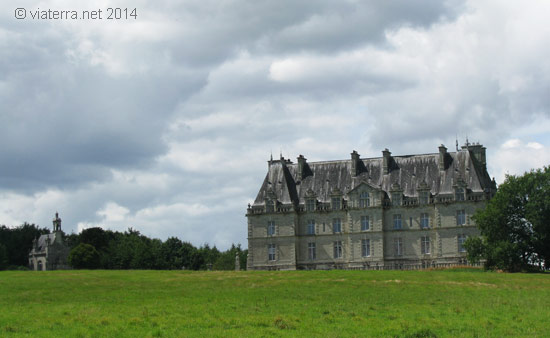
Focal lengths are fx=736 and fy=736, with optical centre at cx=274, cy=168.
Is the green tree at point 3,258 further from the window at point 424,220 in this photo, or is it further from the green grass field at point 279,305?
the window at point 424,220

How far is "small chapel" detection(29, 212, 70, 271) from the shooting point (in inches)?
5576

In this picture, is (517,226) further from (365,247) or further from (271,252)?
(271,252)

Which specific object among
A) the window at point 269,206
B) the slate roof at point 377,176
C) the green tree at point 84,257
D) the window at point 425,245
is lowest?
the green tree at point 84,257

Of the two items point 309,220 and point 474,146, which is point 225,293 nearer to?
point 309,220

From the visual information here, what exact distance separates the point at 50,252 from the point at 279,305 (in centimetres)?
11451

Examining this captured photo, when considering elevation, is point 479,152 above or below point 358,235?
above

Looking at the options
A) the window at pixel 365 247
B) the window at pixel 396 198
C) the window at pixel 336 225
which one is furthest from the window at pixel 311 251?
the window at pixel 396 198

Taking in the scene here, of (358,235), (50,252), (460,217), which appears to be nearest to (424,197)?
(460,217)

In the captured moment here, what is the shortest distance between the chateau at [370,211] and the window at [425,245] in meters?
0.12

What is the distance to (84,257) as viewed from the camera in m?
115

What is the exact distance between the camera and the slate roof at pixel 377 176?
281 feet

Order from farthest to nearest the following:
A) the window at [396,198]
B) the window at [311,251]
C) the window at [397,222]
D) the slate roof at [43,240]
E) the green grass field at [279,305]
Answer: the slate roof at [43,240] < the window at [311,251] < the window at [396,198] < the window at [397,222] < the green grass field at [279,305]

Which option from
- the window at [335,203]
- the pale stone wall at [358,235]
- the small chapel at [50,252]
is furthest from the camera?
the small chapel at [50,252]

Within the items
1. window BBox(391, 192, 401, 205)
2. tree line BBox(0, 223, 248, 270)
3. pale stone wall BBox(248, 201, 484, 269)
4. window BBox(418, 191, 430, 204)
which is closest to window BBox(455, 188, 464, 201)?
pale stone wall BBox(248, 201, 484, 269)
